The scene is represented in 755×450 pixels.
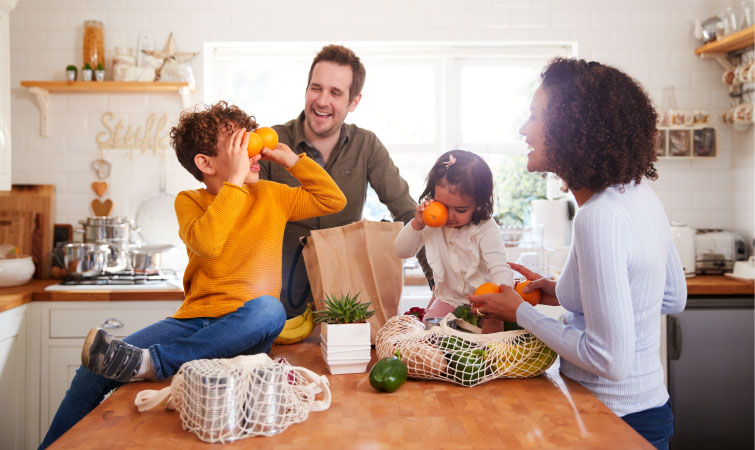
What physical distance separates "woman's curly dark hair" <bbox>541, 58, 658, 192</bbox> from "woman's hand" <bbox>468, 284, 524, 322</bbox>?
0.96ft

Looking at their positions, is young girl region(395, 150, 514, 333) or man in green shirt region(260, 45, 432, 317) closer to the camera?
young girl region(395, 150, 514, 333)

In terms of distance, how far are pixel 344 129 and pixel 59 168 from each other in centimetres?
215

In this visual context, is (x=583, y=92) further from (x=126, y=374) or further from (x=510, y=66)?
(x=510, y=66)

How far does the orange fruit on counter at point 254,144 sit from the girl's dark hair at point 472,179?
553 mm

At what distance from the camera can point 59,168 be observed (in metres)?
3.79

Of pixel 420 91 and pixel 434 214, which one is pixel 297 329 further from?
pixel 420 91

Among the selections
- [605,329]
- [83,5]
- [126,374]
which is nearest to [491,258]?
[605,329]

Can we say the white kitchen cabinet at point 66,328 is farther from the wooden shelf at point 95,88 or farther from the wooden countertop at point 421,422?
the wooden countertop at point 421,422

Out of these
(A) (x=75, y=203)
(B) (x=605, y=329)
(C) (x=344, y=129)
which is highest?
(C) (x=344, y=129)

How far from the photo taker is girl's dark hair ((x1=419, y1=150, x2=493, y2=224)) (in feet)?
6.27

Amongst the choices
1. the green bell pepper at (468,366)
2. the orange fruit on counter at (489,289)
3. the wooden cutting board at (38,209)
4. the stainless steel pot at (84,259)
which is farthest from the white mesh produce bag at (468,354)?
the wooden cutting board at (38,209)

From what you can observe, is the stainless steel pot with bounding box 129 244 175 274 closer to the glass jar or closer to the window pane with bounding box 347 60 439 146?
the glass jar

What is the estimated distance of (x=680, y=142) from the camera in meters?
3.76

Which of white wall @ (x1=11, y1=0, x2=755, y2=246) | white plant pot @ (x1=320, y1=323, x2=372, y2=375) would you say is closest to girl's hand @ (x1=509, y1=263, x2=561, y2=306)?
white plant pot @ (x1=320, y1=323, x2=372, y2=375)
